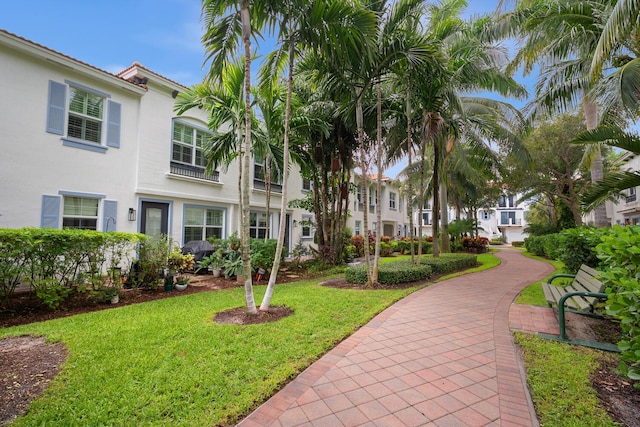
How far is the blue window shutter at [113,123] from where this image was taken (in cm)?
923

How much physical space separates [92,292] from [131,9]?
22.2 ft

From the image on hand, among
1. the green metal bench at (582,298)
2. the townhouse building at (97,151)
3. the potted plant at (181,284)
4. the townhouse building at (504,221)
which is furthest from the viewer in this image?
the townhouse building at (504,221)

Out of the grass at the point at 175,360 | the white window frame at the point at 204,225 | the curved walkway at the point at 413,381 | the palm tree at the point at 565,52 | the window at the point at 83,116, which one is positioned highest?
the palm tree at the point at 565,52

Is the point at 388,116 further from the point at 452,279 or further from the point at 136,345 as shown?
the point at 136,345

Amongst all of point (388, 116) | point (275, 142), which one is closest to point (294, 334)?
point (275, 142)

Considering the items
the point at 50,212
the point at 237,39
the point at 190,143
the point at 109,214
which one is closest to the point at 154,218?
the point at 109,214

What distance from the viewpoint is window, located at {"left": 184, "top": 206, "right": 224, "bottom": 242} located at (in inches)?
462

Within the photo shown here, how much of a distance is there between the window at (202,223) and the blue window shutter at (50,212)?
3.94m

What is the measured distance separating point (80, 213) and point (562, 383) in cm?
1121

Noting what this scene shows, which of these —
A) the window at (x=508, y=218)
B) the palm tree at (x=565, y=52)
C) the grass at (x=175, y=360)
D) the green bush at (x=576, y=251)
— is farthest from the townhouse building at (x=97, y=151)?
the window at (x=508, y=218)

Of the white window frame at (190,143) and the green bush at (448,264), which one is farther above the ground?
the white window frame at (190,143)

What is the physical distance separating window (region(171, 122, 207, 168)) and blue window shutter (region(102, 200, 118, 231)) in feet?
8.99

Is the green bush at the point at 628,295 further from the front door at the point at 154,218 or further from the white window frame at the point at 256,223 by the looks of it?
the white window frame at the point at 256,223

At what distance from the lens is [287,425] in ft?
7.75
